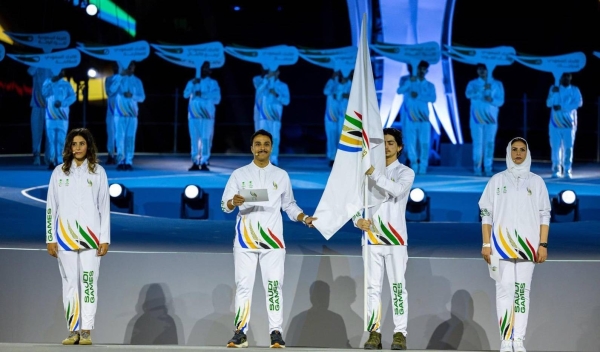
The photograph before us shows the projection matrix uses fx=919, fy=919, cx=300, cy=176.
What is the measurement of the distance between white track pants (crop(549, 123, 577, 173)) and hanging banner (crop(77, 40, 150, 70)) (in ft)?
21.7

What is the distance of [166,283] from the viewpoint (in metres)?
6.64

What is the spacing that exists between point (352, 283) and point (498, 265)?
4.41 feet

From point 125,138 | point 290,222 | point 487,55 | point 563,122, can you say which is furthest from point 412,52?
point 290,222

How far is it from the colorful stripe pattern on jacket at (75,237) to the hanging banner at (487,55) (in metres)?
10.2

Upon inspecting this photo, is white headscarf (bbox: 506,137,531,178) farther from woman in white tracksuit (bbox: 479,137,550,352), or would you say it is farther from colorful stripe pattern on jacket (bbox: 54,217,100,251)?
colorful stripe pattern on jacket (bbox: 54,217,100,251)

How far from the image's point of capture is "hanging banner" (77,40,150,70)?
14766 mm

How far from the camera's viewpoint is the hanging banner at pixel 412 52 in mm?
14914

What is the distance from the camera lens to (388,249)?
5.71 metres

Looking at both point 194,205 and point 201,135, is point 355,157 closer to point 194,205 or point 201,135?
point 194,205

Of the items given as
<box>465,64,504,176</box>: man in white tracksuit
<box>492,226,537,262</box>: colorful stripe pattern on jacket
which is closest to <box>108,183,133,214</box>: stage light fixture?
<box>492,226,537,262</box>: colorful stripe pattern on jacket

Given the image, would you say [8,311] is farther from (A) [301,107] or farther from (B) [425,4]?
(A) [301,107]

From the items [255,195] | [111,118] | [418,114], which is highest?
[418,114]

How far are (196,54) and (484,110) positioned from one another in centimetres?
516

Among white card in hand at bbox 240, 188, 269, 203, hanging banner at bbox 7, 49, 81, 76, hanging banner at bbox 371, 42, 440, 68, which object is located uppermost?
hanging banner at bbox 371, 42, 440, 68
